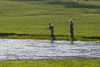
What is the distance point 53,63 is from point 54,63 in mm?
80

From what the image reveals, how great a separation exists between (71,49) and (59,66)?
28.4 ft

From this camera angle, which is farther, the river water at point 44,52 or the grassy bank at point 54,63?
the river water at point 44,52

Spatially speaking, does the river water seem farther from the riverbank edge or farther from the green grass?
the riverbank edge

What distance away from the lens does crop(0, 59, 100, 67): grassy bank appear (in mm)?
20984

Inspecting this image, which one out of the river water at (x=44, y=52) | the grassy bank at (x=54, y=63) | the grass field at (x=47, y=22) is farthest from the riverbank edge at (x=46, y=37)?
the grassy bank at (x=54, y=63)

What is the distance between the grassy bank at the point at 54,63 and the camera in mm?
20984

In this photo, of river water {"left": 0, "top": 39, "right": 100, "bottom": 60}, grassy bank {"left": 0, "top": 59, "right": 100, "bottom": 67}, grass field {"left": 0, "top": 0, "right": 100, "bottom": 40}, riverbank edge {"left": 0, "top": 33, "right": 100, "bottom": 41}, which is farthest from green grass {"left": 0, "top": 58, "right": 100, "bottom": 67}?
grass field {"left": 0, "top": 0, "right": 100, "bottom": 40}

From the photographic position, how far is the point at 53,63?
856 inches

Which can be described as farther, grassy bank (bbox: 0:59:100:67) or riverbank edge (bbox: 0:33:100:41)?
riverbank edge (bbox: 0:33:100:41)

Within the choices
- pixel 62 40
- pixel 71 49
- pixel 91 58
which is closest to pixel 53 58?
pixel 91 58

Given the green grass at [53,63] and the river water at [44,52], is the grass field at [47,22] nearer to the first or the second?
the river water at [44,52]

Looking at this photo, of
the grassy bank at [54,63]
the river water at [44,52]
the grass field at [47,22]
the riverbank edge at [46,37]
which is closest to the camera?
the grassy bank at [54,63]

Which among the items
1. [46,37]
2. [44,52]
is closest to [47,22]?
[46,37]

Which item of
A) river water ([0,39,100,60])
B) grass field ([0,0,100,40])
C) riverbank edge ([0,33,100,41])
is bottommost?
grass field ([0,0,100,40])
